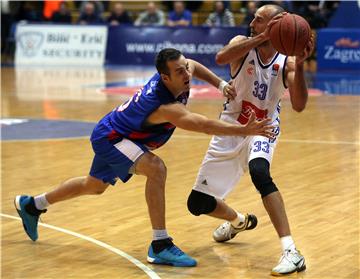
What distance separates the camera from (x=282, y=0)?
69.6ft

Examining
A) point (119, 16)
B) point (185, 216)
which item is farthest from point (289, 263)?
point (119, 16)

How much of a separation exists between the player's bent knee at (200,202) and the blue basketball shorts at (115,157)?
0.56 m

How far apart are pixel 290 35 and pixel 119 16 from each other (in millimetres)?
18186

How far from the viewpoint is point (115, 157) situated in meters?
6.50

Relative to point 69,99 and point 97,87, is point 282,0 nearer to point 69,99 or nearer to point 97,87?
point 97,87

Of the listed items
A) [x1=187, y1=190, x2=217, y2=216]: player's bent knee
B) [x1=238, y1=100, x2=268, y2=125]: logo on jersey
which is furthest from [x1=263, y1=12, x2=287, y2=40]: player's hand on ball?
[x1=187, y1=190, x2=217, y2=216]: player's bent knee

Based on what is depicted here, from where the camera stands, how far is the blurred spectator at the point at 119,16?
23.7m

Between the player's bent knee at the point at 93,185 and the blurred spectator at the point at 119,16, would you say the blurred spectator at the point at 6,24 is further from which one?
the player's bent knee at the point at 93,185

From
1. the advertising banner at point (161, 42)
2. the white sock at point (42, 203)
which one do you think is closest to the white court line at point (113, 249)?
the white sock at point (42, 203)

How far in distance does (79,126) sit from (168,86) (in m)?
6.99

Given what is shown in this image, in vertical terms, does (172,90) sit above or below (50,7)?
above

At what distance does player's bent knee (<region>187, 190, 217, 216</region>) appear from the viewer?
677 centimetres

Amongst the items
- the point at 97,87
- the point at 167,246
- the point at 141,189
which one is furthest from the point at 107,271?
the point at 97,87

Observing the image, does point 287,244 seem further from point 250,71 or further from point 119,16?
point 119,16
